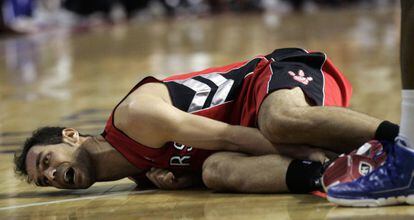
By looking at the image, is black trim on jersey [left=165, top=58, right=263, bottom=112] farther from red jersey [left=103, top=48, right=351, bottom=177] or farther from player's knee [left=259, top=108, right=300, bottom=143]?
player's knee [left=259, top=108, right=300, bottom=143]

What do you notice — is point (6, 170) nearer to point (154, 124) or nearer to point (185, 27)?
point (154, 124)

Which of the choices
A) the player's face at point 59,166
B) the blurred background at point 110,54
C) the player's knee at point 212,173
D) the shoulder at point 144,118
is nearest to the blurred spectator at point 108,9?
the blurred background at point 110,54

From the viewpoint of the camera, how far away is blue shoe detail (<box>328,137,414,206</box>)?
291cm

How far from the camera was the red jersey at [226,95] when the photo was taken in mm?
3492

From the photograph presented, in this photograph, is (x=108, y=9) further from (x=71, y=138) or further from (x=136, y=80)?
(x=71, y=138)

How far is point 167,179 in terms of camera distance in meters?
3.57

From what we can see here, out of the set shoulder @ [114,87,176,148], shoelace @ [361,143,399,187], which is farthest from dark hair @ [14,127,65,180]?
shoelace @ [361,143,399,187]

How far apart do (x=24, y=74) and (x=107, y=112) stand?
3.59 metres

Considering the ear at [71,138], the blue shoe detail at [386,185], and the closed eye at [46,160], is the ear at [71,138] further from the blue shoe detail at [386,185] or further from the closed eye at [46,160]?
the blue shoe detail at [386,185]

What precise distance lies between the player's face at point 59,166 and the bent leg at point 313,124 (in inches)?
27.1

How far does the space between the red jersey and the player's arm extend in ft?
0.34

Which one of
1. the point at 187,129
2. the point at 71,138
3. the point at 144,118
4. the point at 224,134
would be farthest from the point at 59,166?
the point at 224,134

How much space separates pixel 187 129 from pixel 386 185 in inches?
30.2

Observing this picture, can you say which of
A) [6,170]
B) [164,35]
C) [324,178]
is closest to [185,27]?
[164,35]
